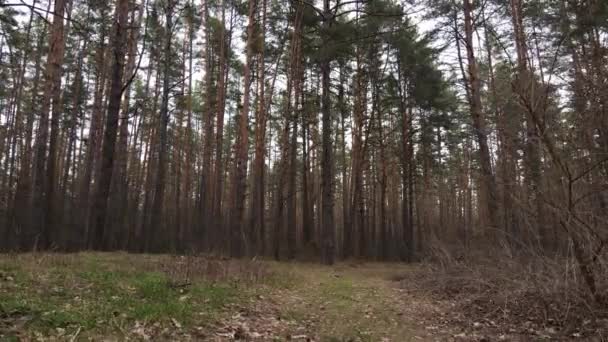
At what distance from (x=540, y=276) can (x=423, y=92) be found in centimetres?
1402

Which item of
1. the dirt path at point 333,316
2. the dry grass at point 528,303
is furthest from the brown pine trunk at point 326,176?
the dry grass at point 528,303

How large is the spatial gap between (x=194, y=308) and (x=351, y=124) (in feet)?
60.2

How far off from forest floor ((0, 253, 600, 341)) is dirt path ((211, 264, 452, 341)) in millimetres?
14

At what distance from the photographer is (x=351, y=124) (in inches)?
853

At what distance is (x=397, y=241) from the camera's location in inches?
795

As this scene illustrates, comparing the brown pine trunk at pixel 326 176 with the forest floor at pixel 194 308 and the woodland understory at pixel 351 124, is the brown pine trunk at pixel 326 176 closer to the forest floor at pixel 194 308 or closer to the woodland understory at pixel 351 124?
the woodland understory at pixel 351 124

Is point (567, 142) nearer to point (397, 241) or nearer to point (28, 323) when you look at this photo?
point (28, 323)

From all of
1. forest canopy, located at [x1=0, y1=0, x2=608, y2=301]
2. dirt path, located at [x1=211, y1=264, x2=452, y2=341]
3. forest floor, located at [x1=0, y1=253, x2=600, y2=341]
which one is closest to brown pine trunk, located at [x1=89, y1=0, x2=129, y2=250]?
forest canopy, located at [x1=0, y1=0, x2=608, y2=301]

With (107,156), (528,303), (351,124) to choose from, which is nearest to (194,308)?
(528,303)

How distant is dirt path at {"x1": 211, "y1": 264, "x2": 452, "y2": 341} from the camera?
4184mm

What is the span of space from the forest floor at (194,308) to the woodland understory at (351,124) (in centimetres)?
137

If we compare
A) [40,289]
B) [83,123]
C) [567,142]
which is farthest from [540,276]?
[83,123]

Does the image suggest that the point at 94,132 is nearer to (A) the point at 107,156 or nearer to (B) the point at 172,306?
(A) the point at 107,156

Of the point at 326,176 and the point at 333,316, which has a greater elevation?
the point at 326,176
